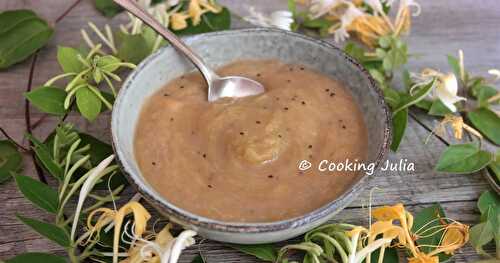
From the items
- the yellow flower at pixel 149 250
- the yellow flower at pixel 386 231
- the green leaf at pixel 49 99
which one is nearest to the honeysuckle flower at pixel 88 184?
the yellow flower at pixel 149 250

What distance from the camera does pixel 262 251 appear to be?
4.08 ft

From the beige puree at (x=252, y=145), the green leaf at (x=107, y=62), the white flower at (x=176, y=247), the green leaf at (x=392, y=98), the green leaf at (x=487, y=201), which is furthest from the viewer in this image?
the green leaf at (x=392, y=98)

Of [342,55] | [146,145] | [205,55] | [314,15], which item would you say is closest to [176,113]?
[146,145]

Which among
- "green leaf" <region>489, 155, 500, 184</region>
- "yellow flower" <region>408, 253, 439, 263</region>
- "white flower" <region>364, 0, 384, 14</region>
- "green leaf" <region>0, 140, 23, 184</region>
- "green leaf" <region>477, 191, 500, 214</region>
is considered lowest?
"green leaf" <region>0, 140, 23, 184</region>

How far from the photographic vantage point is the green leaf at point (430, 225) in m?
1.28

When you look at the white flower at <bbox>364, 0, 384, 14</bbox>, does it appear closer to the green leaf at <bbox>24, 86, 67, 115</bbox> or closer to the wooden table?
the wooden table

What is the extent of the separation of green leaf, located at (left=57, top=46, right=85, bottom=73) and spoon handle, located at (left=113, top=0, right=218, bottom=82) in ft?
0.66

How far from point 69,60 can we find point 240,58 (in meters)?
0.46

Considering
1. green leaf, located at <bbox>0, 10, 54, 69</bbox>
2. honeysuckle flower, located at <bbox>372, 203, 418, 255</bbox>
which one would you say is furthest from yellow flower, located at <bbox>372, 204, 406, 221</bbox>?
green leaf, located at <bbox>0, 10, 54, 69</bbox>

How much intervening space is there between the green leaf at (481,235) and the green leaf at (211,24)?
3.21ft

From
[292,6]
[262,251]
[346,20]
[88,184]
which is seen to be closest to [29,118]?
[88,184]

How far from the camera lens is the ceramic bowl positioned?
1.12 metres

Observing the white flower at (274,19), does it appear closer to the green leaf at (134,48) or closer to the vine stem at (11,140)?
the green leaf at (134,48)

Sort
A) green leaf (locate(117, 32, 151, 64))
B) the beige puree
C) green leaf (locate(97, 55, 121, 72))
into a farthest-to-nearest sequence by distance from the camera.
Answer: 1. green leaf (locate(117, 32, 151, 64))
2. green leaf (locate(97, 55, 121, 72))
3. the beige puree
